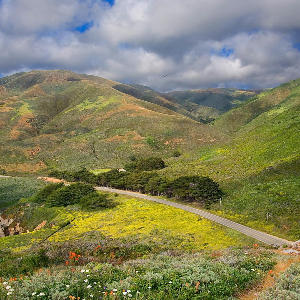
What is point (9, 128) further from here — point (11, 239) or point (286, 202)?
point (286, 202)

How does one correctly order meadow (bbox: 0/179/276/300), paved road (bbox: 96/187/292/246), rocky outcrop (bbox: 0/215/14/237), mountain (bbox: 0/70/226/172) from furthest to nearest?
mountain (bbox: 0/70/226/172) → rocky outcrop (bbox: 0/215/14/237) → paved road (bbox: 96/187/292/246) → meadow (bbox: 0/179/276/300)

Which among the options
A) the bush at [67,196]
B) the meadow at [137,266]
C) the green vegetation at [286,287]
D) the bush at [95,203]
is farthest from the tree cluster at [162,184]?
the green vegetation at [286,287]

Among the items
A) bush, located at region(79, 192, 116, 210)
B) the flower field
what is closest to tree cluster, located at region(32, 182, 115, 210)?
bush, located at region(79, 192, 116, 210)

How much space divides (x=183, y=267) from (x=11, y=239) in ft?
106

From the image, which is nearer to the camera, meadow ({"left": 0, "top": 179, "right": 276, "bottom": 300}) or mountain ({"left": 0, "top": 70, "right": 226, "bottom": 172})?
meadow ({"left": 0, "top": 179, "right": 276, "bottom": 300})

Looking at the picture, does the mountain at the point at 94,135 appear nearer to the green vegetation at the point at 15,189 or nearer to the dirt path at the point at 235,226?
the green vegetation at the point at 15,189

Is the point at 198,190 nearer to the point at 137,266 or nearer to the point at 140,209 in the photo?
the point at 140,209

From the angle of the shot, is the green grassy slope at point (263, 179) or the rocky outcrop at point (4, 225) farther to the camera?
the rocky outcrop at point (4, 225)

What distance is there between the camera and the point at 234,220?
36656 mm

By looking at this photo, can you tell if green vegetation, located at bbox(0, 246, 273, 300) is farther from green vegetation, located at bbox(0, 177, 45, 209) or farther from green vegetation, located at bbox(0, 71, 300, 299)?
green vegetation, located at bbox(0, 177, 45, 209)

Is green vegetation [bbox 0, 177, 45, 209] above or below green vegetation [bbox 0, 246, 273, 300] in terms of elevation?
below

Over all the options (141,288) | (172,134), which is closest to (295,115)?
(172,134)

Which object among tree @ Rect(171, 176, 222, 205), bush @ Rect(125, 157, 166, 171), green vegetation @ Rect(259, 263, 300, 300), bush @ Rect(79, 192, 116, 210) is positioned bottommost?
bush @ Rect(79, 192, 116, 210)

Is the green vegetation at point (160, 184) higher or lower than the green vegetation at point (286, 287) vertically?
lower
